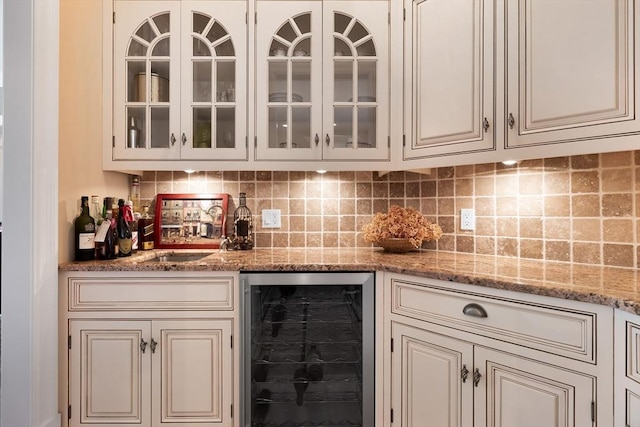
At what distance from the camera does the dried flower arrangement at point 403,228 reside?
1872 millimetres

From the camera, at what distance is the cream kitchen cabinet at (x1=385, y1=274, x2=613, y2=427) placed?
1061 mm

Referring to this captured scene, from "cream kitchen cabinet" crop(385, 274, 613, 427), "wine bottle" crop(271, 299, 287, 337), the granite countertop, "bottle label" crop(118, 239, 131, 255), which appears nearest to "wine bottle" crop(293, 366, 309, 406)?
"wine bottle" crop(271, 299, 287, 337)

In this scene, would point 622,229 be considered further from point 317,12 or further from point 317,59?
point 317,12

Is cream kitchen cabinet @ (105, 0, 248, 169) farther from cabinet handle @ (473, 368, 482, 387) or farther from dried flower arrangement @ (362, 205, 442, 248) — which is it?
cabinet handle @ (473, 368, 482, 387)

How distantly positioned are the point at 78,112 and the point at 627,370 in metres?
2.27

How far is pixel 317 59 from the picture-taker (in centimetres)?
187

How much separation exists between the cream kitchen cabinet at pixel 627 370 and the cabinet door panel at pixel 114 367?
167 centimetres

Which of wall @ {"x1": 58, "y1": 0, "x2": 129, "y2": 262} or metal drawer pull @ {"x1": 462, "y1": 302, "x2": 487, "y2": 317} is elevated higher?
wall @ {"x1": 58, "y1": 0, "x2": 129, "y2": 262}

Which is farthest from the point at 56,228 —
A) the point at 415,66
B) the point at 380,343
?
the point at 415,66

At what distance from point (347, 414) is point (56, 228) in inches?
60.0

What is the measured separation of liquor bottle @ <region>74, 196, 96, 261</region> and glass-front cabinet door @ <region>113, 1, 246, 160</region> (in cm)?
34

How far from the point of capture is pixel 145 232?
207cm

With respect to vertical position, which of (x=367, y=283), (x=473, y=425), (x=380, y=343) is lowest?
(x=473, y=425)

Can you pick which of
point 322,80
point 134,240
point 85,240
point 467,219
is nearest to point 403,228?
point 467,219
